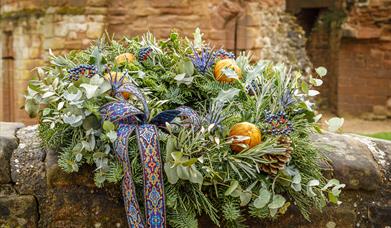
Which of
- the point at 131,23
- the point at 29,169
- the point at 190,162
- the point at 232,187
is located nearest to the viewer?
the point at 190,162

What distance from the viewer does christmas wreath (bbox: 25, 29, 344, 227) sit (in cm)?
219

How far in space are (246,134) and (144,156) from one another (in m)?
0.34

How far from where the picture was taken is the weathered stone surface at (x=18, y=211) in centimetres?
239

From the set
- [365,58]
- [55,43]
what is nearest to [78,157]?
[55,43]

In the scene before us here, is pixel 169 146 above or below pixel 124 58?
below

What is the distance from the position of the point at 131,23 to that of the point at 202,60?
6.68 meters

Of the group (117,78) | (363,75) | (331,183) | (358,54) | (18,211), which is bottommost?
(363,75)

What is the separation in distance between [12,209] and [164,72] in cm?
72

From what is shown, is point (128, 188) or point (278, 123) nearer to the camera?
point (128, 188)

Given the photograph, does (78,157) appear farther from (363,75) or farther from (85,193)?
(363,75)

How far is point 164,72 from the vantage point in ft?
8.45

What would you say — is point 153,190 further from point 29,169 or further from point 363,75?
point 363,75

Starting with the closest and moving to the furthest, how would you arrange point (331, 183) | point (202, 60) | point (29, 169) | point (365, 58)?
1. point (331, 183)
2. point (29, 169)
3. point (202, 60)
4. point (365, 58)

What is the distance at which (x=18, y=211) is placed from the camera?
7.87ft
